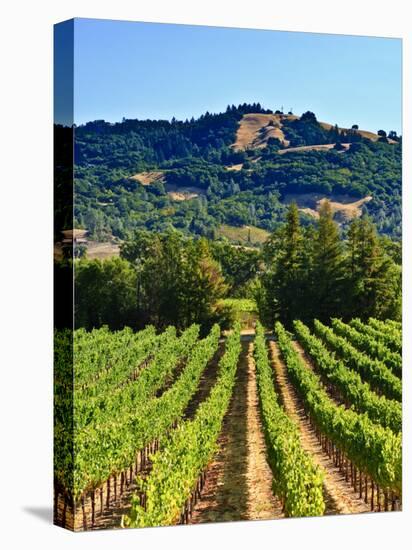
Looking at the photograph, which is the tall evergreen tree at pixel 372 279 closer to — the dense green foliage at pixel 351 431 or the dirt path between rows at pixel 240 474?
the dense green foliage at pixel 351 431

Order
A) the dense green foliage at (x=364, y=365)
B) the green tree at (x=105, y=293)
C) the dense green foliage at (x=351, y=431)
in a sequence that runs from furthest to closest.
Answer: the dense green foliage at (x=364, y=365)
the dense green foliage at (x=351, y=431)
the green tree at (x=105, y=293)

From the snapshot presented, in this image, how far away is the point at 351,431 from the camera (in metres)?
16.0

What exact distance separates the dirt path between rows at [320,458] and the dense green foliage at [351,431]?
5.3 inches

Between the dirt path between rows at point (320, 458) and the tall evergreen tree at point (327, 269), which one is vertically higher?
the tall evergreen tree at point (327, 269)

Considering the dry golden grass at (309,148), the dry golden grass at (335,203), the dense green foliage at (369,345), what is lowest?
the dense green foliage at (369,345)

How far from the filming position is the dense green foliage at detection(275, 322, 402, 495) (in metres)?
15.5

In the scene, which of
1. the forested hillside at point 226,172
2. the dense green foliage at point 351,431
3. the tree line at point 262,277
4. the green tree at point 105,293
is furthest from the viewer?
the dense green foliage at point 351,431

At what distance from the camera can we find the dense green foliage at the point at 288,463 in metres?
14.6

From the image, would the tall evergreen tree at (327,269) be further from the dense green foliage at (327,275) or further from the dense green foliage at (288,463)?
the dense green foliage at (288,463)

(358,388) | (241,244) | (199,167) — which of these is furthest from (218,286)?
(358,388)

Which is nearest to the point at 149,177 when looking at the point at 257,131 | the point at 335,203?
the point at 257,131

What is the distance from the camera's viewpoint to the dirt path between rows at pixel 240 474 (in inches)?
571

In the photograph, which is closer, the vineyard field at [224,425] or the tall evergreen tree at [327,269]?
the vineyard field at [224,425]

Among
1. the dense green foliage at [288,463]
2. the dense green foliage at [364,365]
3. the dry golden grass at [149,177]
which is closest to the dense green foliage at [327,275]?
the dense green foliage at [364,365]
